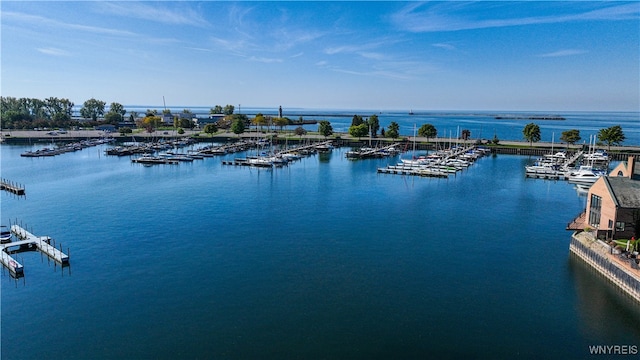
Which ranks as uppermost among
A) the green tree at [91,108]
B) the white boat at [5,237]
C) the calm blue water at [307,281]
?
the green tree at [91,108]

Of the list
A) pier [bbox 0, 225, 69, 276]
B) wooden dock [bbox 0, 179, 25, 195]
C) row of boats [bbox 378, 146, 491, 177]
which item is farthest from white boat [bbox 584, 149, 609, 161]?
wooden dock [bbox 0, 179, 25, 195]

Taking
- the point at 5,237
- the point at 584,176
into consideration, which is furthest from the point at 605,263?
the point at 5,237

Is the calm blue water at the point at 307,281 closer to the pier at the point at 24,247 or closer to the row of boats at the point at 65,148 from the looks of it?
the pier at the point at 24,247

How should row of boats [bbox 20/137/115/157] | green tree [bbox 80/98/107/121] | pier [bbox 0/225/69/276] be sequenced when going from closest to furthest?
pier [bbox 0/225/69/276] < row of boats [bbox 20/137/115/157] < green tree [bbox 80/98/107/121]

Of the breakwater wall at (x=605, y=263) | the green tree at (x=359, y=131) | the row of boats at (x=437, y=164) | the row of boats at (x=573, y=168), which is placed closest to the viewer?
the breakwater wall at (x=605, y=263)

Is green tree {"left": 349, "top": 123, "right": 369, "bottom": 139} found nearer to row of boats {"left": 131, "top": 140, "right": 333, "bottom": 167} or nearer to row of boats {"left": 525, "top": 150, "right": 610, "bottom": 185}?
row of boats {"left": 131, "top": 140, "right": 333, "bottom": 167}

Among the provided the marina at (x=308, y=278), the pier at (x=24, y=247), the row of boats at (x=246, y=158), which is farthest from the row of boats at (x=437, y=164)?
the pier at (x=24, y=247)
